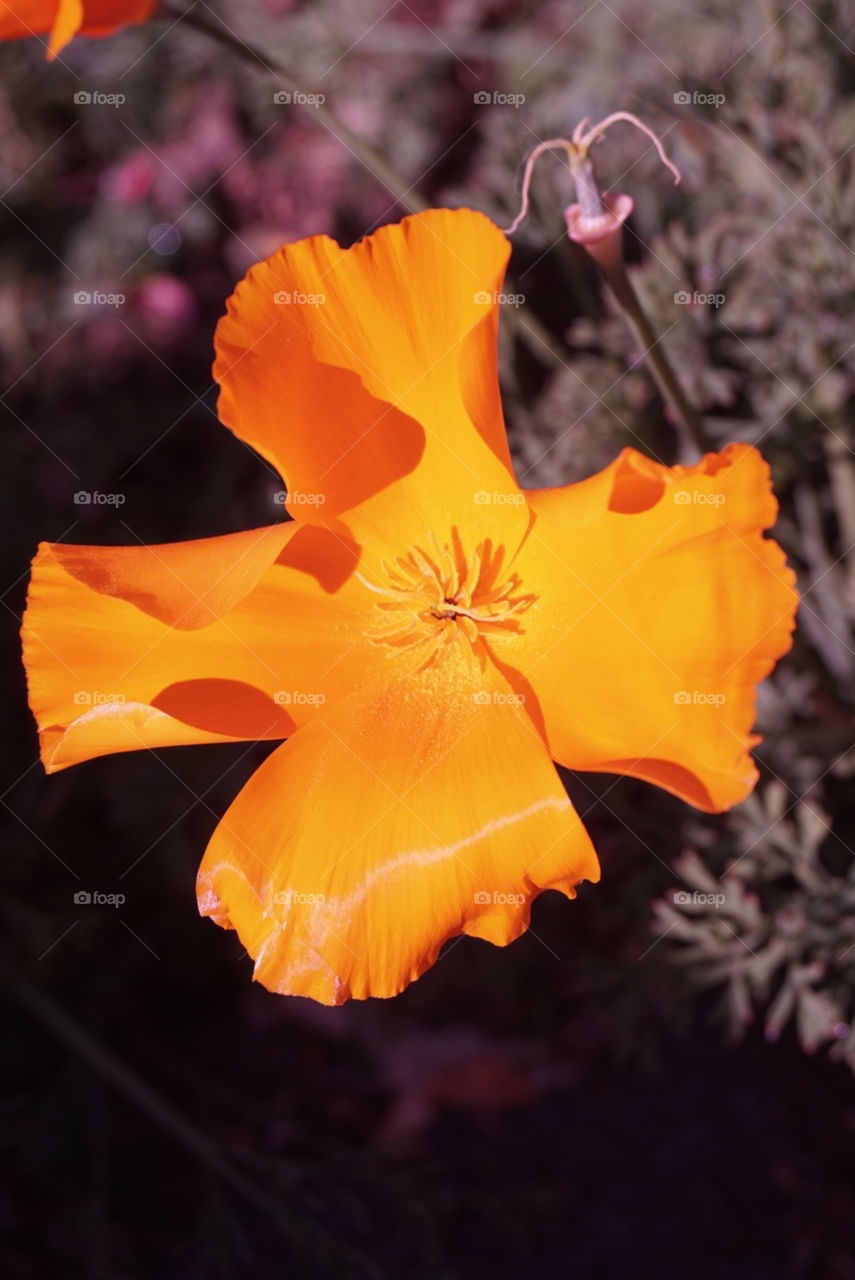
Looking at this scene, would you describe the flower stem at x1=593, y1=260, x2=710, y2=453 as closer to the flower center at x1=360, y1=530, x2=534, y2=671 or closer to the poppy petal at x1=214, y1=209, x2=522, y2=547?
the poppy petal at x1=214, y1=209, x2=522, y2=547

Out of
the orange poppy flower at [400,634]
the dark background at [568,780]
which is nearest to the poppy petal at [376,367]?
the orange poppy flower at [400,634]

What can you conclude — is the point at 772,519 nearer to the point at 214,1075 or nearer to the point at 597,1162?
the point at 597,1162

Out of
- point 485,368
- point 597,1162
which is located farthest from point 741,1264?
point 485,368

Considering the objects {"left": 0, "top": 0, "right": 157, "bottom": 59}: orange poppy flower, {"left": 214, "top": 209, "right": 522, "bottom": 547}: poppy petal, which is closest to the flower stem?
{"left": 214, "top": 209, "right": 522, "bottom": 547}: poppy petal

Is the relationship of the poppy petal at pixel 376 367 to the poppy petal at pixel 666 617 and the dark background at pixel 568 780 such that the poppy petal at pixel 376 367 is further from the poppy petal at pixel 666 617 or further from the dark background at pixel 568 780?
the dark background at pixel 568 780

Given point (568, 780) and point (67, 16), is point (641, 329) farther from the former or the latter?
point (568, 780)
